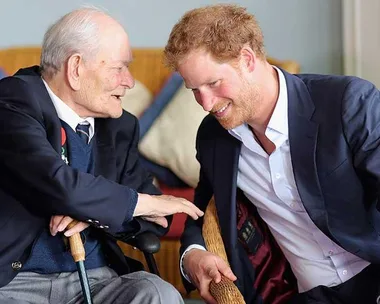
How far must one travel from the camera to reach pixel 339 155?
1853mm

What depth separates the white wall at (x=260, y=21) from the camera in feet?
11.7

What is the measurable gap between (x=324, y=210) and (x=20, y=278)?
838 millimetres

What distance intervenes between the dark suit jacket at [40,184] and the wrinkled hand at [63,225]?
0.11 feet

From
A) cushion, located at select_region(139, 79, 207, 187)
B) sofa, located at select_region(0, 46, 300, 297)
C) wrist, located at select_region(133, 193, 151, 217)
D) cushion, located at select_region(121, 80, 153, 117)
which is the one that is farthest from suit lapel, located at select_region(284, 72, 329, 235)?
cushion, located at select_region(121, 80, 153, 117)

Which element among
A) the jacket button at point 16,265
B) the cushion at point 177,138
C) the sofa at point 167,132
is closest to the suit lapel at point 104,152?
the jacket button at point 16,265

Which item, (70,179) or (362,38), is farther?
(362,38)

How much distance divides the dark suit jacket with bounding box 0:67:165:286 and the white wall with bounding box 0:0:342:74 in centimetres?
158

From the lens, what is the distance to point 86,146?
220cm

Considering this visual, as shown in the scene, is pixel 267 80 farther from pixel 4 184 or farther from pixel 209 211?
pixel 4 184

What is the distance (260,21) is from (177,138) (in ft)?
2.58

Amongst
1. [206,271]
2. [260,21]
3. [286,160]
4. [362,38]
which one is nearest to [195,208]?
[206,271]

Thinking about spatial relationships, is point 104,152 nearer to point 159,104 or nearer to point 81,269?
point 81,269

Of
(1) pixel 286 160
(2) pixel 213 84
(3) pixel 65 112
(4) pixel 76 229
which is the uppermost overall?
(2) pixel 213 84

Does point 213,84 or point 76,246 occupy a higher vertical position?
point 213,84
